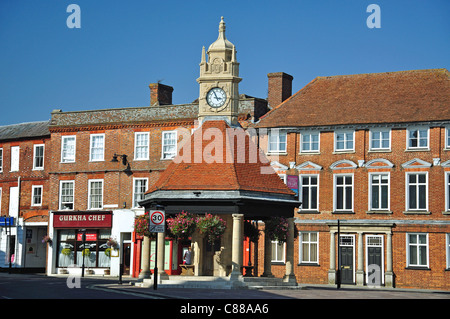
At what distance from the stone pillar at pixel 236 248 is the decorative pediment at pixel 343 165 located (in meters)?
16.9

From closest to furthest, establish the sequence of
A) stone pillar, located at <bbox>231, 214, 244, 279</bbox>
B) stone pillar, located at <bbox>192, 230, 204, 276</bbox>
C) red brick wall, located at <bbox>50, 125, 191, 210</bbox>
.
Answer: stone pillar, located at <bbox>231, 214, 244, 279</bbox> → stone pillar, located at <bbox>192, 230, 204, 276</bbox> → red brick wall, located at <bbox>50, 125, 191, 210</bbox>

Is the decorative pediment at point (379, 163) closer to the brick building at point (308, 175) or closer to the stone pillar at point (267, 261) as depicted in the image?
the brick building at point (308, 175)

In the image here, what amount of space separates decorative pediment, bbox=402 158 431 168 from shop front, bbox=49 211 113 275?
1985cm

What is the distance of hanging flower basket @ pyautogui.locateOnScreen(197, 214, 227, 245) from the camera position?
32556 mm

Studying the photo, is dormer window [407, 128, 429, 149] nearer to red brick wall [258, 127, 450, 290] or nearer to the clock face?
red brick wall [258, 127, 450, 290]

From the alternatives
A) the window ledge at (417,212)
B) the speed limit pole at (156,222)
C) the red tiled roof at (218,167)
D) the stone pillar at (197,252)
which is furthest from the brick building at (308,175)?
the speed limit pole at (156,222)

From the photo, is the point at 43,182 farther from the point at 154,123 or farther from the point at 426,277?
the point at 426,277

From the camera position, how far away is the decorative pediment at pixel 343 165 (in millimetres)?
47562

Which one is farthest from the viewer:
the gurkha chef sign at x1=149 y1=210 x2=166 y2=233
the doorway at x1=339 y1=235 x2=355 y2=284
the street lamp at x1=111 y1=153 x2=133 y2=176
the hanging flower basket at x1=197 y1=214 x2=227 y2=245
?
the street lamp at x1=111 y1=153 x2=133 y2=176

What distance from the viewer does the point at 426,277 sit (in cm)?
4494

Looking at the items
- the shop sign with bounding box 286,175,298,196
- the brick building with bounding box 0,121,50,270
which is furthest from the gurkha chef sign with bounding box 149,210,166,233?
the brick building with bounding box 0,121,50,270

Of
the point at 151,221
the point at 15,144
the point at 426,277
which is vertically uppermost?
the point at 15,144
